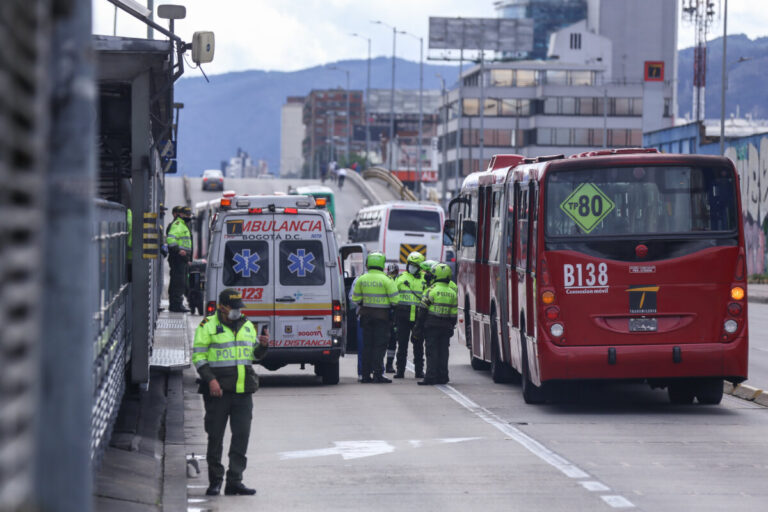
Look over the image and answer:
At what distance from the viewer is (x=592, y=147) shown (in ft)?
423

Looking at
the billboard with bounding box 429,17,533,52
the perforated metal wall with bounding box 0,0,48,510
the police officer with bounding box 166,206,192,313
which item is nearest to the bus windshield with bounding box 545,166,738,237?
the police officer with bounding box 166,206,192,313

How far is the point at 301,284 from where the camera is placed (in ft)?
65.2

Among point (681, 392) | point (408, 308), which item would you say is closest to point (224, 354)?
point (681, 392)

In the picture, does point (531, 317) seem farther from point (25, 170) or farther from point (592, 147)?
point (592, 147)

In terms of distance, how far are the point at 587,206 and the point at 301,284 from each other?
5.25m

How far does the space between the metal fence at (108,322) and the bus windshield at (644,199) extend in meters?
4.91

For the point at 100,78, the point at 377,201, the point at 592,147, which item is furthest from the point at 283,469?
the point at 592,147

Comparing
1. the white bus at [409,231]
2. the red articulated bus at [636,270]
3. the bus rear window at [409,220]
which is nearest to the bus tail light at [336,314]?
the red articulated bus at [636,270]

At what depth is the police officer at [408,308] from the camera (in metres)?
20.8

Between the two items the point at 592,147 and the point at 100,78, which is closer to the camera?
the point at 100,78

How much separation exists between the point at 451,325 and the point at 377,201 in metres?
75.7

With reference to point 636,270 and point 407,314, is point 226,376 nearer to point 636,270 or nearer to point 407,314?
point 636,270

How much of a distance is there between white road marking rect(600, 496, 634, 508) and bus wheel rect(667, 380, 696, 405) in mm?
6830

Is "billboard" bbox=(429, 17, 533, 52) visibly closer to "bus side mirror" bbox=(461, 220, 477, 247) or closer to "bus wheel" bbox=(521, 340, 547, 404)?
"bus side mirror" bbox=(461, 220, 477, 247)
